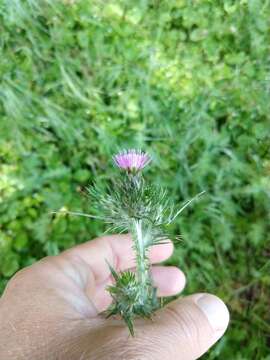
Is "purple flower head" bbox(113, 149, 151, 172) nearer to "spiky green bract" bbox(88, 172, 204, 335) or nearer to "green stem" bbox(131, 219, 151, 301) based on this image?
"spiky green bract" bbox(88, 172, 204, 335)

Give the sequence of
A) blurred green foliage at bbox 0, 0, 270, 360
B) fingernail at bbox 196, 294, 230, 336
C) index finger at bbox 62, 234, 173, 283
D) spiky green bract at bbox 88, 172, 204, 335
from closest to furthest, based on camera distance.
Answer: spiky green bract at bbox 88, 172, 204, 335, fingernail at bbox 196, 294, 230, 336, index finger at bbox 62, 234, 173, 283, blurred green foliage at bbox 0, 0, 270, 360

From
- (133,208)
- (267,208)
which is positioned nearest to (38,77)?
(267,208)

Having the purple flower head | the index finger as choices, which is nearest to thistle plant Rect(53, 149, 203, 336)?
the purple flower head

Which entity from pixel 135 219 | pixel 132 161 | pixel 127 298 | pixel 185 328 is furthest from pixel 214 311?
pixel 132 161

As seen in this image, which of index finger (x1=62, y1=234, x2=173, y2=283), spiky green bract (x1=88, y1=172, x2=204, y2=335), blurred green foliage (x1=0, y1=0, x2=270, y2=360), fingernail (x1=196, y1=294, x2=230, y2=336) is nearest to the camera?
spiky green bract (x1=88, y1=172, x2=204, y2=335)

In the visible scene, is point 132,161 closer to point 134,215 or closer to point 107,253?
point 134,215

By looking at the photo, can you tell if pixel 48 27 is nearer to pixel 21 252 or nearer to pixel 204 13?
pixel 204 13
